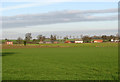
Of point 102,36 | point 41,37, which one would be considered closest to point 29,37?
point 41,37

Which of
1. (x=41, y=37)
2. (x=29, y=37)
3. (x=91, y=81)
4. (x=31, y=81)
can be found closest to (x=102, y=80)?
(x=91, y=81)

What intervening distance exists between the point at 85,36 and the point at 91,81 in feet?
538

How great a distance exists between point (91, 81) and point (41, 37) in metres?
149

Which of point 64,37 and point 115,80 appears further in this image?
point 64,37

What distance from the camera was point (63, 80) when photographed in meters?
10.8

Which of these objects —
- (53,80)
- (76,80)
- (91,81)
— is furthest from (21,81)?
(91,81)

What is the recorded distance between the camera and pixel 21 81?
422 inches

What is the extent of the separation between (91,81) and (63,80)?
1.51 meters

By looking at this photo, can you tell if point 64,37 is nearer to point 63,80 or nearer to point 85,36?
point 85,36

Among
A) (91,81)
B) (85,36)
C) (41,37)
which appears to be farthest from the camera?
(85,36)

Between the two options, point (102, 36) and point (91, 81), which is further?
point (102, 36)

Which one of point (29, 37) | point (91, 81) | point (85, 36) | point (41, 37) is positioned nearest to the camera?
point (91, 81)

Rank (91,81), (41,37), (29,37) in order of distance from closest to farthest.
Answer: (91,81)
(29,37)
(41,37)

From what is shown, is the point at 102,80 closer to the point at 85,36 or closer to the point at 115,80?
the point at 115,80
